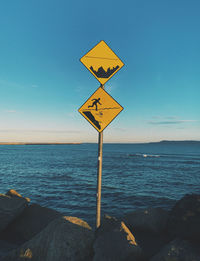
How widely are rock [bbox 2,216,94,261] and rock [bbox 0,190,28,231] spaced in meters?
2.95

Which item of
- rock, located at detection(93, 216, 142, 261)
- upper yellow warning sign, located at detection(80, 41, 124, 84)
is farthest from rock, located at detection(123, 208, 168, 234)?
upper yellow warning sign, located at detection(80, 41, 124, 84)

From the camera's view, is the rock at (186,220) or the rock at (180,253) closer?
the rock at (180,253)

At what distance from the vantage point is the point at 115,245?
320 cm

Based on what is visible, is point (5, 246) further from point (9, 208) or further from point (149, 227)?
point (149, 227)

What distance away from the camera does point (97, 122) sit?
3.11 m

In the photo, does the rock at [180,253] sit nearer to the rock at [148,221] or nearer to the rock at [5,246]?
the rock at [148,221]

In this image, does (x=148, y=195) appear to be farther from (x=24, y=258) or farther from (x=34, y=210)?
(x=24, y=258)

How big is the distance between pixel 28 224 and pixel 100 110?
6.32 metres

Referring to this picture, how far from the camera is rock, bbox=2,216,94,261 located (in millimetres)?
3469

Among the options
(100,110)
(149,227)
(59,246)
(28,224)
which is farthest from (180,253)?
(28,224)

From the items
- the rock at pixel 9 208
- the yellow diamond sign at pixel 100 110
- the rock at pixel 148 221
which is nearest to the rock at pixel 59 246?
the rock at pixel 148 221

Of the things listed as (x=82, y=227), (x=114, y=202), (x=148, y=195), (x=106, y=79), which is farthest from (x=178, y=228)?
(x=148, y=195)

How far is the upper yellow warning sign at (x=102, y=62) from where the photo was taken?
3124 millimetres

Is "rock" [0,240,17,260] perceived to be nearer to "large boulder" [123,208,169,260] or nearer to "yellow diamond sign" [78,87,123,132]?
"large boulder" [123,208,169,260]
